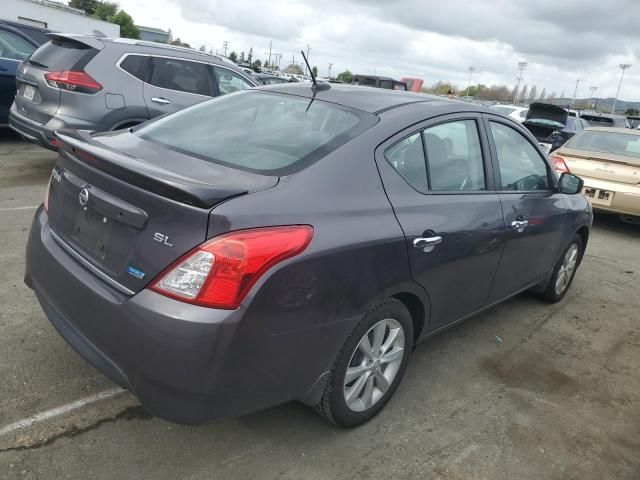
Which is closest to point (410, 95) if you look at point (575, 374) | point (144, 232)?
point (144, 232)

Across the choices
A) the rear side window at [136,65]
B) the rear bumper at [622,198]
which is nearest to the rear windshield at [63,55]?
the rear side window at [136,65]

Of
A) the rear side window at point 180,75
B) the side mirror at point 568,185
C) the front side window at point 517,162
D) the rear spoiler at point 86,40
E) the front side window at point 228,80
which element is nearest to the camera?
the front side window at point 517,162

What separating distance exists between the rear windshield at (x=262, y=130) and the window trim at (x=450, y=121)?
15 centimetres

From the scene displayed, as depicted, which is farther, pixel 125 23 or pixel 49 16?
pixel 125 23

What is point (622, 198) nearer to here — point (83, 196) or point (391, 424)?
point (391, 424)

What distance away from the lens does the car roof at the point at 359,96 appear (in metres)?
2.88

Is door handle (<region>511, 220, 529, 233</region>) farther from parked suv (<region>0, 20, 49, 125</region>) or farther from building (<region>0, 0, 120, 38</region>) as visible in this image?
building (<region>0, 0, 120, 38</region>)

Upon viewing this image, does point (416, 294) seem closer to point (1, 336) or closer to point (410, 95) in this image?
point (410, 95)

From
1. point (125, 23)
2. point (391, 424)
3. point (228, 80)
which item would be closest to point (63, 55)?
point (228, 80)

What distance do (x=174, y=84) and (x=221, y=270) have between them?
18.6ft

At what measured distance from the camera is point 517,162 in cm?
372

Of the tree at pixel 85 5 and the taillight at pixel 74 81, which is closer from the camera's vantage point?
the taillight at pixel 74 81

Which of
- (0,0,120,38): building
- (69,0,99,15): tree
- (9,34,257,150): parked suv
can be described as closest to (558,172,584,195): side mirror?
(9,34,257,150): parked suv

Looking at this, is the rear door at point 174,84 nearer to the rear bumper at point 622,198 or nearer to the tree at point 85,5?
the rear bumper at point 622,198
